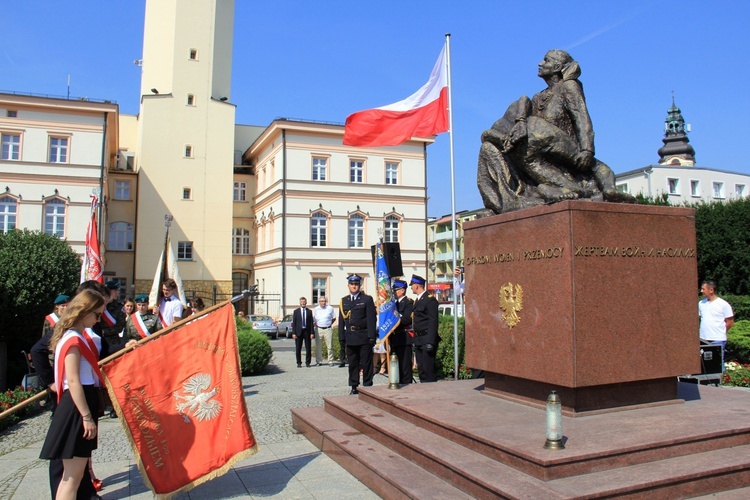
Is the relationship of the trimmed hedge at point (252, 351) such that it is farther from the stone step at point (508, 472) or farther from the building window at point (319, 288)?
the building window at point (319, 288)

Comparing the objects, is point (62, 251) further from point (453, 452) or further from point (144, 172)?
point (144, 172)

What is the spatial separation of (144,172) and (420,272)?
18503 mm

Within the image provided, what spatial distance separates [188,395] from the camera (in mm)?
5262

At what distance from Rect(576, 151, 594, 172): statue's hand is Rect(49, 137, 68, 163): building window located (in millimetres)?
34831

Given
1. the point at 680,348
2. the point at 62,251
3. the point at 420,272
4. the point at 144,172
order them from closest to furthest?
the point at 680,348 < the point at 62,251 < the point at 144,172 < the point at 420,272

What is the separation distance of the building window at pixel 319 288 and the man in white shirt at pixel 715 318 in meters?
30.3

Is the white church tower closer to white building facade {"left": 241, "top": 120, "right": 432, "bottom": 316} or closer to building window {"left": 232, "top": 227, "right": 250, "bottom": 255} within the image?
white building facade {"left": 241, "top": 120, "right": 432, "bottom": 316}

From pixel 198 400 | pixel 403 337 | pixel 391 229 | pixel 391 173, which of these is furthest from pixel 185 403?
pixel 391 173

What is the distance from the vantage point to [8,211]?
113 ft

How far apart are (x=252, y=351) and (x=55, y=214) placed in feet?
85.8

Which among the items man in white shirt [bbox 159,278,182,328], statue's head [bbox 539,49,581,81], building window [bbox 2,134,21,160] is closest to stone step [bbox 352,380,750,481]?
statue's head [bbox 539,49,581,81]

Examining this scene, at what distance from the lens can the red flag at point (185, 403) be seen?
4926mm

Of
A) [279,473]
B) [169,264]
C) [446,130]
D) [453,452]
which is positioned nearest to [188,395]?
[279,473]

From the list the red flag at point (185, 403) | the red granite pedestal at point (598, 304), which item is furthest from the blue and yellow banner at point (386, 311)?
the red flag at point (185, 403)
